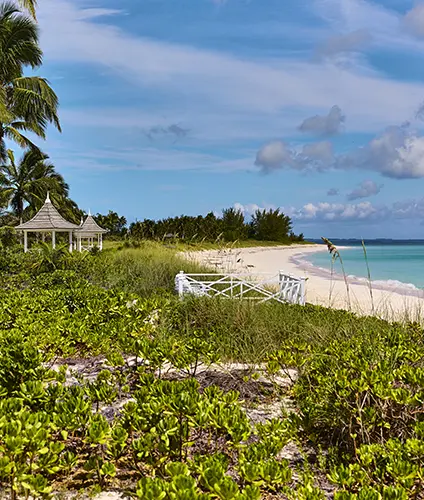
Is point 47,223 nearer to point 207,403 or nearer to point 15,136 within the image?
point 15,136

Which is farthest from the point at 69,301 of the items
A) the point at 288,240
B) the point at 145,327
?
the point at 288,240

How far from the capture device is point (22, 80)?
21.1 meters

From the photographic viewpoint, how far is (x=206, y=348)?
3.79 m

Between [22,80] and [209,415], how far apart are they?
22165 mm

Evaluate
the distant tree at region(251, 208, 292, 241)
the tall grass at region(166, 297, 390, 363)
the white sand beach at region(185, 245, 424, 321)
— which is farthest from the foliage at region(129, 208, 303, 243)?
the tall grass at region(166, 297, 390, 363)

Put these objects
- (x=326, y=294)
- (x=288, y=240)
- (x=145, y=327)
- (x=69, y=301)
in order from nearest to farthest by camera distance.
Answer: (x=145, y=327) → (x=69, y=301) → (x=326, y=294) → (x=288, y=240)

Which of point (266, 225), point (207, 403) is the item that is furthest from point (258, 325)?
point (266, 225)

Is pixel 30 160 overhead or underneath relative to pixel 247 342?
overhead

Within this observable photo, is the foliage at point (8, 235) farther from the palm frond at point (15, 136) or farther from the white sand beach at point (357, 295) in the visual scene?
the white sand beach at point (357, 295)

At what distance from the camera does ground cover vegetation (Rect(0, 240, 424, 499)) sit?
2.19m

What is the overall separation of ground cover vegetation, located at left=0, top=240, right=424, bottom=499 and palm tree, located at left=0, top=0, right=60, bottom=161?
55.1ft

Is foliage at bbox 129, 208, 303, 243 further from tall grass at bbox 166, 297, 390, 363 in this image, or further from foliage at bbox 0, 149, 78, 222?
tall grass at bbox 166, 297, 390, 363

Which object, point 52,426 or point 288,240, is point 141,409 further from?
point 288,240

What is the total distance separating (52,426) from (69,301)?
4.80 m
